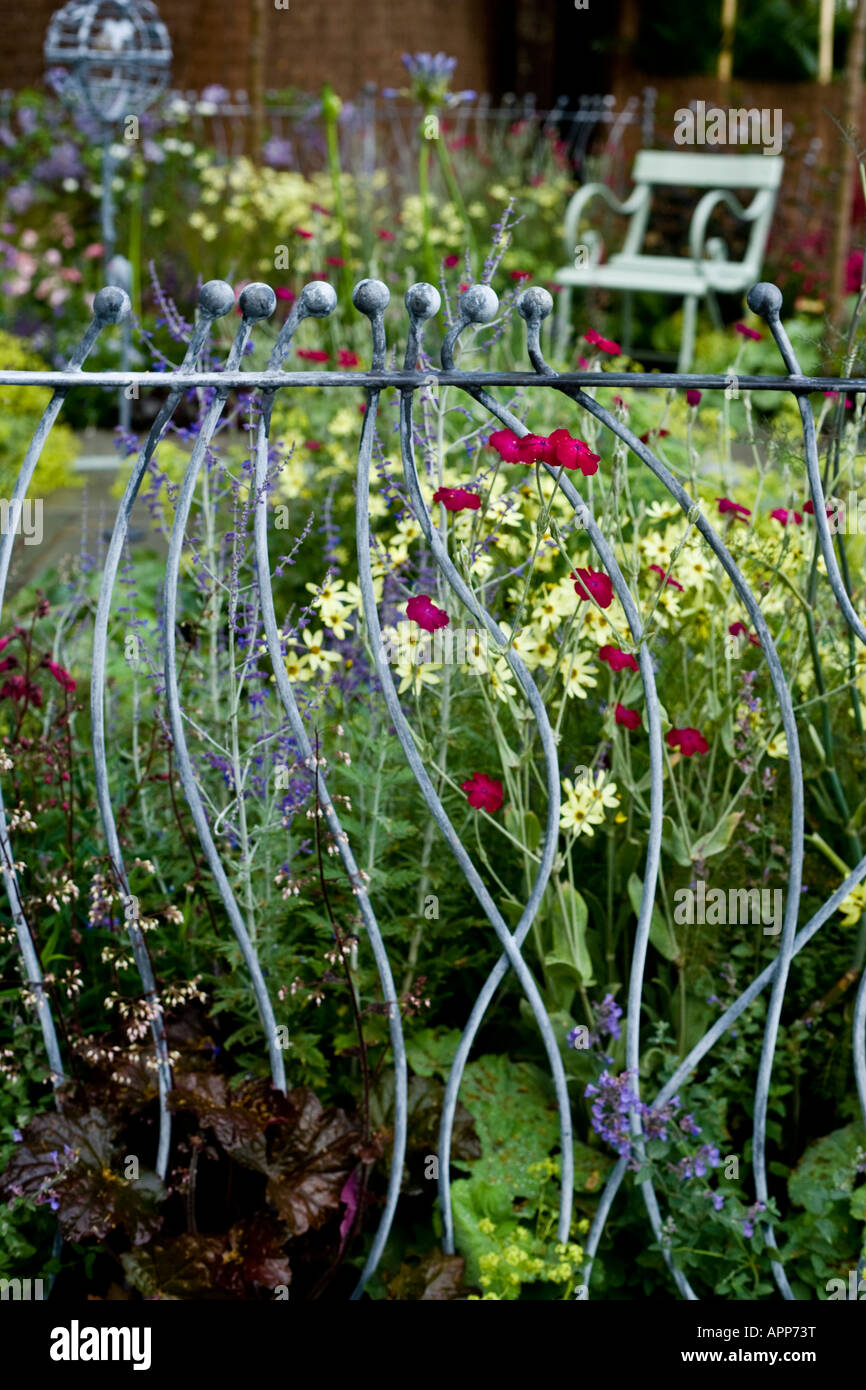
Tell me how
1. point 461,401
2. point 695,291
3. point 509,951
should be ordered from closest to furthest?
point 509,951, point 461,401, point 695,291

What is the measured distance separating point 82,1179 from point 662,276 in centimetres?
548

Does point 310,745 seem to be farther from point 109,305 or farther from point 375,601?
point 109,305

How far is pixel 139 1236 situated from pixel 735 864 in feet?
3.14

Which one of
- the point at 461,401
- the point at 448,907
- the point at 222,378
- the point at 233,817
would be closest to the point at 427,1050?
the point at 448,907

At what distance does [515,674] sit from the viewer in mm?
1538

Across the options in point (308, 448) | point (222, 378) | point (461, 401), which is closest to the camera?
point (222, 378)

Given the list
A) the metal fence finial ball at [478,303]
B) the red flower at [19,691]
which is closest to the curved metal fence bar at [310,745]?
the metal fence finial ball at [478,303]

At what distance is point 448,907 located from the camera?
1.89 metres

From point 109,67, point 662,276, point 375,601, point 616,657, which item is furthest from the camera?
point 662,276

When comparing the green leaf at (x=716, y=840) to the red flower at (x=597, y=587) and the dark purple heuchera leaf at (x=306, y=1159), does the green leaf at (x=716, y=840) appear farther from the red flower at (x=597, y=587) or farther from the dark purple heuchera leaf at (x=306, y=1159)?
the dark purple heuchera leaf at (x=306, y=1159)

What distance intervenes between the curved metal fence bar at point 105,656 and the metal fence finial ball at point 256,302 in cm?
1

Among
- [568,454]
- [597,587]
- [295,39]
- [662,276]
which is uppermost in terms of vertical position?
[295,39]

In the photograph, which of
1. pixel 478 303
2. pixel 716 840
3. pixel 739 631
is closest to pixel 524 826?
pixel 716 840
